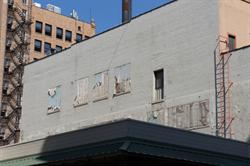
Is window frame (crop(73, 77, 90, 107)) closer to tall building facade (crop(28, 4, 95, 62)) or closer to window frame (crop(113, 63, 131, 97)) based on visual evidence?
window frame (crop(113, 63, 131, 97))

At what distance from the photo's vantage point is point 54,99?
174 ft

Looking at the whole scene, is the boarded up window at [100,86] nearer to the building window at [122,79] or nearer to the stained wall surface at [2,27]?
the building window at [122,79]

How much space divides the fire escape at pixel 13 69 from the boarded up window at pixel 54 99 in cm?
3343

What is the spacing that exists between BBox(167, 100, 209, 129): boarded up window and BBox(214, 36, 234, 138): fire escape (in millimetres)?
1011

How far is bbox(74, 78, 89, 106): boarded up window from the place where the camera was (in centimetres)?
4953

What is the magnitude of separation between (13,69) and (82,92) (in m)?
41.7

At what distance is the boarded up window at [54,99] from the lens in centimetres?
5256

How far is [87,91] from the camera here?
162ft

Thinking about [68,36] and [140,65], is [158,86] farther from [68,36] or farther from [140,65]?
[68,36]

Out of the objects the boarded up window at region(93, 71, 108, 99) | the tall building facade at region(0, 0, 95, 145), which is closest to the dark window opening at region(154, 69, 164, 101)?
the boarded up window at region(93, 71, 108, 99)

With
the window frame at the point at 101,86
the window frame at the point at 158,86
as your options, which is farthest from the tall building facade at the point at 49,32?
the window frame at the point at 158,86

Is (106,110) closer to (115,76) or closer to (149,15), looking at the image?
(115,76)

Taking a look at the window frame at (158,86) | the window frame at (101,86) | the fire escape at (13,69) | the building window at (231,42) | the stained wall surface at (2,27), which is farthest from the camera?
the stained wall surface at (2,27)

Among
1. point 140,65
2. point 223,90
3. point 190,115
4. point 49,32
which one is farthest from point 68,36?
point 223,90
